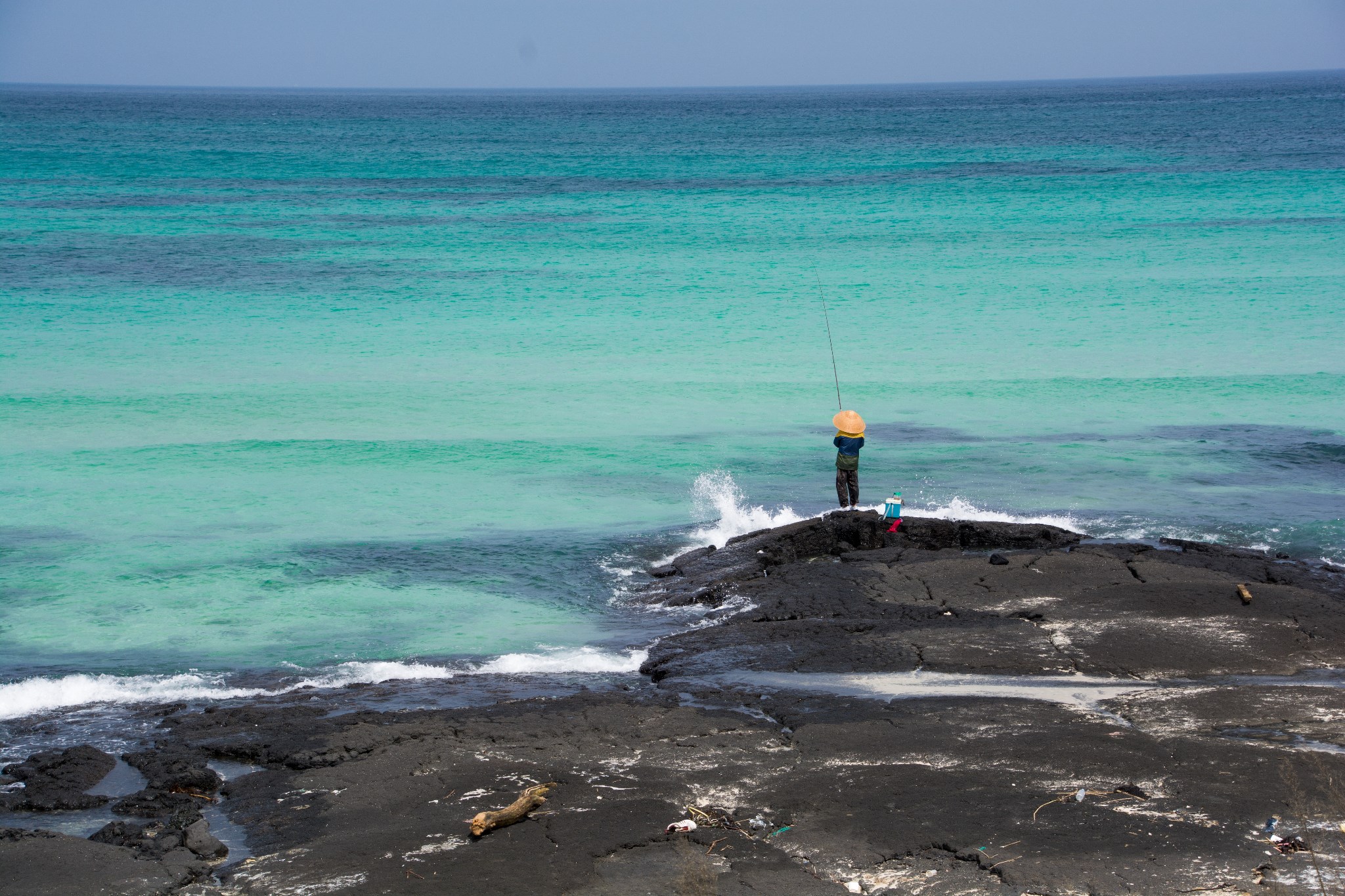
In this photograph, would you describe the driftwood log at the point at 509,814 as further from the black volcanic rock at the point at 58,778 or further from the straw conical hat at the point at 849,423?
the straw conical hat at the point at 849,423

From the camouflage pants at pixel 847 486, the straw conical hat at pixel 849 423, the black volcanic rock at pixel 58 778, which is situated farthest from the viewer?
the camouflage pants at pixel 847 486

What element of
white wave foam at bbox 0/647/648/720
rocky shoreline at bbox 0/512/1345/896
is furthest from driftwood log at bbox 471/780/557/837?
white wave foam at bbox 0/647/648/720

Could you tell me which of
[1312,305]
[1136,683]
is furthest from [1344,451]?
[1312,305]

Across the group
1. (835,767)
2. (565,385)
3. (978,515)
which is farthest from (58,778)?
(565,385)

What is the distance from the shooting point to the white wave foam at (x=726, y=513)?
448 inches

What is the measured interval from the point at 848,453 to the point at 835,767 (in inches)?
198

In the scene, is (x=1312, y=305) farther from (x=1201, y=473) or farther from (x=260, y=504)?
(x=260, y=504)

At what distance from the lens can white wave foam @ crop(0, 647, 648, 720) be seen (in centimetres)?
788

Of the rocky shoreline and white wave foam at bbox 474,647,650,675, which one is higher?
the rocky shoreline

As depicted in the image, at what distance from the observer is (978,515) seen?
1142 cm

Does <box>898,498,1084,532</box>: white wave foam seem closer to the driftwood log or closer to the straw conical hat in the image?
the straw conical hat

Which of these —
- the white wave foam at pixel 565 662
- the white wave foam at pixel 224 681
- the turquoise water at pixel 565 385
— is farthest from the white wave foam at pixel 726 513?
the white wave foam at pixel 224 681

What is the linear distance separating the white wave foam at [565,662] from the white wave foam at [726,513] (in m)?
2.44

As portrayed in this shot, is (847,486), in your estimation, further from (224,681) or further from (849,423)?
(224,681)
